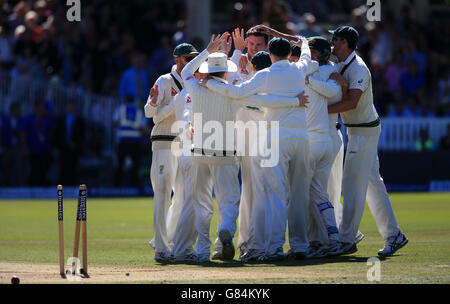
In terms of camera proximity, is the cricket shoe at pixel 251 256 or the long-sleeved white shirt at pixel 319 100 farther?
the long-sleeved white shirt at pixel 319 100

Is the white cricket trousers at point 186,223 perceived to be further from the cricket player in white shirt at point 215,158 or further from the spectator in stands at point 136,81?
the spectator in stands at point 136,81

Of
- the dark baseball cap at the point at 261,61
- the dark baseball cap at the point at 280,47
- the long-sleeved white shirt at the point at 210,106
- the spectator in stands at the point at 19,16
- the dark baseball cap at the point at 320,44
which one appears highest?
the spectator in stands at the point at 19,16

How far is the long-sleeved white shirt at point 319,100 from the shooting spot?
12516mm

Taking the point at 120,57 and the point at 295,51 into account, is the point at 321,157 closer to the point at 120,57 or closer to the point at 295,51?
the point at 295,51

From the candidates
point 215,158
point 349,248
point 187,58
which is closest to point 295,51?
point 187,58

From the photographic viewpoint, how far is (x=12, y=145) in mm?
26156

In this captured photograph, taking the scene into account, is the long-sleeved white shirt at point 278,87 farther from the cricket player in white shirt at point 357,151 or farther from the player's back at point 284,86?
the cricket player in white shirt at point 357,151

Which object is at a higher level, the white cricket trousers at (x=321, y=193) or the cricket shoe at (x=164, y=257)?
the white cricket trousers at (x=321, y=193)

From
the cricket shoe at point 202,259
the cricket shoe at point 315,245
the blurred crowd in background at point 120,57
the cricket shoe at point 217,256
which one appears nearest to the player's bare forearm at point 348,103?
the cricket shoe at point 315,245

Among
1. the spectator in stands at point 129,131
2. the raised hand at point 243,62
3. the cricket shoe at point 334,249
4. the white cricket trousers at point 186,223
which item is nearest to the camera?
the white cricket trousers at point 186,223

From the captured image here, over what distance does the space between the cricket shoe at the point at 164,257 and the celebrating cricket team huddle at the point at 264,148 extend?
0.01 metres

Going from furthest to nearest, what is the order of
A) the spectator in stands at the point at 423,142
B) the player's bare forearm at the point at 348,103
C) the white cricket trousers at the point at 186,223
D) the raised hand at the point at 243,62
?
the spectator in stands at the point at 423,142
the raised hand at the point at 243,62
the player's bare forearm at the point at 348,103
the white cricket trousers at the point at 186,223
